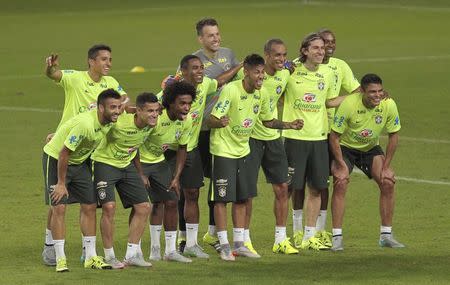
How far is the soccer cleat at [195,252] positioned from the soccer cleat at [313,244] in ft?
4.06

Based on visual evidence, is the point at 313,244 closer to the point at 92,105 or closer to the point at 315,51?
the point at 315,51

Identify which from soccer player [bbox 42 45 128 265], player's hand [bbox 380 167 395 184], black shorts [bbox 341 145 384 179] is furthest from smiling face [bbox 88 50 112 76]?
player's hand [bbox 380 167 395 184]

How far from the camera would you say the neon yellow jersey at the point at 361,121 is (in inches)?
673

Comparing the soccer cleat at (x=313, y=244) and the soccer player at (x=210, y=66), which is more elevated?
the soccer player at (x=210, y=66)

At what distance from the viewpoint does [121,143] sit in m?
15.6

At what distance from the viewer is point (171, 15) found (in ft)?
179

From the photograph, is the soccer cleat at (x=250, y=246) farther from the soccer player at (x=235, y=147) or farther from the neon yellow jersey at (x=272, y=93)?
the neon yellow jersey at (x=272, y=93)

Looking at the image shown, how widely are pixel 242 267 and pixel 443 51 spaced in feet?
83.6

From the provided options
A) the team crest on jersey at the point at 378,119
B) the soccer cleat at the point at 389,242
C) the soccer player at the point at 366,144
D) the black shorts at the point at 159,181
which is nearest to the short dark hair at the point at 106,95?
the black shorts at the point at 159,181

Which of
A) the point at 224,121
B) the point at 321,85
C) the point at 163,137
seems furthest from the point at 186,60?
the point at 321,85

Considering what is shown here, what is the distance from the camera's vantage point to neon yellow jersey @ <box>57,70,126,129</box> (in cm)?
1627

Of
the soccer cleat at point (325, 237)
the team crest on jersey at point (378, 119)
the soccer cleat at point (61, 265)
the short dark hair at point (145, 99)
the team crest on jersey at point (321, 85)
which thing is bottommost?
the soccer cleat at point (61, 265)

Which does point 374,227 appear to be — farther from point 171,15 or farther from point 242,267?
point 171,15

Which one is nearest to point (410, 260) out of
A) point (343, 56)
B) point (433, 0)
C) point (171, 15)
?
point (343, 56)
